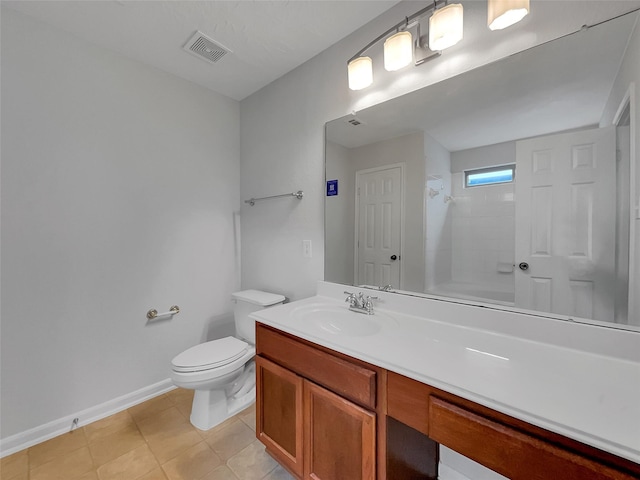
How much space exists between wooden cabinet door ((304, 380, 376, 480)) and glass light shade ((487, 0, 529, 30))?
4.83 ft

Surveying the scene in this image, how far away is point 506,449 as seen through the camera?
2.06 ft

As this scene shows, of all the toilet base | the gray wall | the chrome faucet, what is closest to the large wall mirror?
the chrome faucet

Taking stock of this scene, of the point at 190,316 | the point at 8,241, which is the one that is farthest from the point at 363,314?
the point at 8,241

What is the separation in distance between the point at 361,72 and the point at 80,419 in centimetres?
260

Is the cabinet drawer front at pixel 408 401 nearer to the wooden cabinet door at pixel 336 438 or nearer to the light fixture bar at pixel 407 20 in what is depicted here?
the wooden cabinet door at pixel 336 438

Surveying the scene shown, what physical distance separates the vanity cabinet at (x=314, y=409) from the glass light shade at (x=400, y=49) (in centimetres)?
133

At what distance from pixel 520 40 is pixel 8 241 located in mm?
2568

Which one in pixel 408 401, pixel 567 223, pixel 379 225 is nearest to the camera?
pixel 408 401

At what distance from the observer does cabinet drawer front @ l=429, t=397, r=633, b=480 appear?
55 centimetres

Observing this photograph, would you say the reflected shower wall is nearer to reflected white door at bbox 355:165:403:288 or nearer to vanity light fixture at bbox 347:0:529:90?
reflected white door at bbox 355:165:403:288

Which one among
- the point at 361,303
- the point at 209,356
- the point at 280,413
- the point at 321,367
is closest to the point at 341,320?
the point at 361,303

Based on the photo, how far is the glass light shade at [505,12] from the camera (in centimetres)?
94

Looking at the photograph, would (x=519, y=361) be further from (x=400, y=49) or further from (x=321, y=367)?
(x=400, y=49)

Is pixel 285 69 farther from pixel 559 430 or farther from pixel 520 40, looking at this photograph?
pixel 559 430
